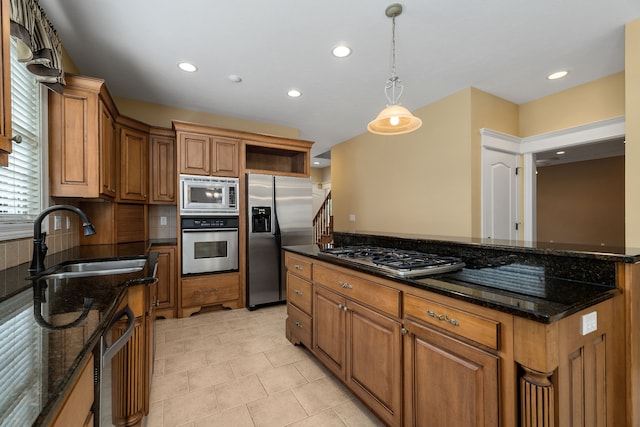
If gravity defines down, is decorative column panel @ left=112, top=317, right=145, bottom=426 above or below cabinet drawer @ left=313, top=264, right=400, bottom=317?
below

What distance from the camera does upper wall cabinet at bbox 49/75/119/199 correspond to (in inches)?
84.8

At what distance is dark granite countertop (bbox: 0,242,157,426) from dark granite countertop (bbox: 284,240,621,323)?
48.9 inches

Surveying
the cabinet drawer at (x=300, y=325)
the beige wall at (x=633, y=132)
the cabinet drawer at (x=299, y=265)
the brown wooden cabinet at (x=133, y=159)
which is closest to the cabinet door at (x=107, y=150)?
the brown wooden cabinet at (x=133, y=159)

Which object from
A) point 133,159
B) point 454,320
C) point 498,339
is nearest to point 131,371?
point 454,320

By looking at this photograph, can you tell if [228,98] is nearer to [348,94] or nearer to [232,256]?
[348,94]

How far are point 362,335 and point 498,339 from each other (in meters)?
0.83

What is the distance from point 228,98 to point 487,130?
333cm

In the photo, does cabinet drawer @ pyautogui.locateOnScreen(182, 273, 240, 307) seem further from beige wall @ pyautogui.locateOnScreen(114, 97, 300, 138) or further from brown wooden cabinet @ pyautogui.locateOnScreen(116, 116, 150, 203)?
beige wall @ pyautogui.locateOnScreen(114, 97, 300, 138)

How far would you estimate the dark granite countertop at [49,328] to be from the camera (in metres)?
0.54

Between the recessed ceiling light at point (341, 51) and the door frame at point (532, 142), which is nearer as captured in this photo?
the recessed ceiling light at point (341, 51)

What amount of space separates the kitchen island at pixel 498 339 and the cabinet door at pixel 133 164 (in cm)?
278

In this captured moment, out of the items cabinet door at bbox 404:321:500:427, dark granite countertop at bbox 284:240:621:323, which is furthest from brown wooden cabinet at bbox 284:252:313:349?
cabinet door at bbox 404:321:500:427

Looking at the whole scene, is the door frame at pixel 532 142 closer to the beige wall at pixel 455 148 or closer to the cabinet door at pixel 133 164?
the beige wall at pixel 455 148

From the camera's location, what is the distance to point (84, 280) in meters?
1.47
